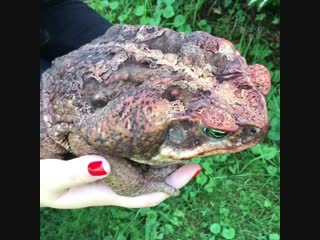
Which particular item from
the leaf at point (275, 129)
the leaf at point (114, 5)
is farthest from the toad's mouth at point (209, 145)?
the leaf at point (114, 5)

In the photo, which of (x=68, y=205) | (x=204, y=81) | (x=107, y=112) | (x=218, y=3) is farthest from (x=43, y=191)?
(x=218, y=3)

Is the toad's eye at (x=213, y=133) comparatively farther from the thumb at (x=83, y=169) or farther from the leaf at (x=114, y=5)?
the leaf at (x=114, y=5)

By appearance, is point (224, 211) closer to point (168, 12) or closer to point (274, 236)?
point (274, 236)

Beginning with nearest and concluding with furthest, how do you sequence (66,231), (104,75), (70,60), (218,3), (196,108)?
(196,108) < (104,75) < (70,60) < (66,231) < (218,3)

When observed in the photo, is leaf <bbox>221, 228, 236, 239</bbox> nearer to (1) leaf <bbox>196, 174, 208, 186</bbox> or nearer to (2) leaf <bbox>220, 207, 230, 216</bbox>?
(2) leaf <bbox>220, 207, 230, 216</bbox>

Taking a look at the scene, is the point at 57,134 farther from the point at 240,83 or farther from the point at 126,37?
the point at 240,83

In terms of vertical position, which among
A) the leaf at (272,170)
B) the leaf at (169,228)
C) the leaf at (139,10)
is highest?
the leaf at (139,10)
